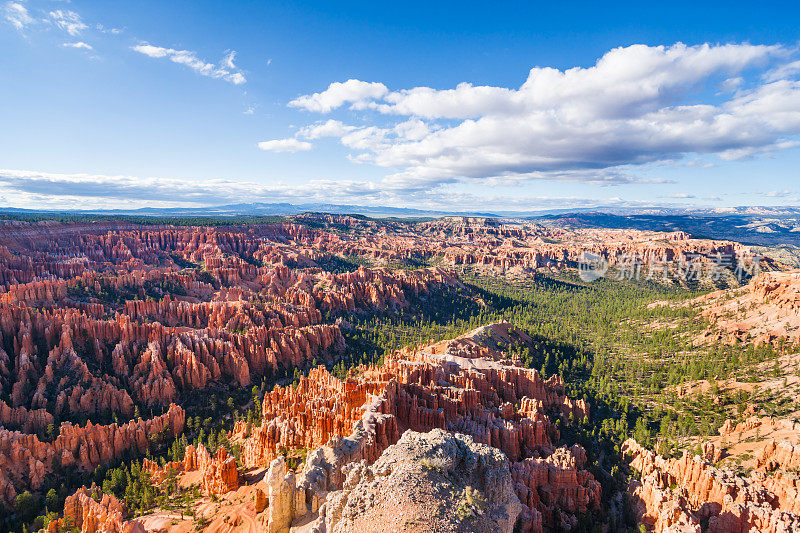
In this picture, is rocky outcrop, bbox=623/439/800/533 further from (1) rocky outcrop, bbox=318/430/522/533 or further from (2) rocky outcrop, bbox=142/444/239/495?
(2) rocky outcrop, bbox=142/444/239/495

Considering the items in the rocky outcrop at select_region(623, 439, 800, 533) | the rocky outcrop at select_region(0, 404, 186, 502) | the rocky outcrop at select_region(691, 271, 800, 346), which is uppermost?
the rocky outcrop at select_region(691, 271, 800, 346)

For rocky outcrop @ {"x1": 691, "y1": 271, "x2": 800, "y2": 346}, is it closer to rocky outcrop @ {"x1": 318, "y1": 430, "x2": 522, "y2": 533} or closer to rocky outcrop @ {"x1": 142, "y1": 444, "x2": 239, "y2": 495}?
rocky outcrop @ {"x1": 318, "y1": 430, "x2": 522, "y2": 533}

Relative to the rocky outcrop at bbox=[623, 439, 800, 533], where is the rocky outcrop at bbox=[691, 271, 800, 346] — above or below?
above

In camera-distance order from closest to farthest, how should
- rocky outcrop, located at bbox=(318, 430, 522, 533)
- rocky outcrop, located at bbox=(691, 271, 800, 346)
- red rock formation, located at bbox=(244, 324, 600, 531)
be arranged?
rocky outcrop, located at bbox=(318, 430, 522, 533)
red rock formation, located at bbox=(244, 324, 600, 531)
rocky outcrop, located at bbox=(691, 271, 800, 346)

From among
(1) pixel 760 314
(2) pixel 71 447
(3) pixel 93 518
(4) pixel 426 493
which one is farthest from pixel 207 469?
(1) pixel 760 314

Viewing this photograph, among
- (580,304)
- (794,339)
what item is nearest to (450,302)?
(580,304)

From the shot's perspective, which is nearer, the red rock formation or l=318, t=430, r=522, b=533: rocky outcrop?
l=318, t=430, r=522, b=533: rocky outcrop

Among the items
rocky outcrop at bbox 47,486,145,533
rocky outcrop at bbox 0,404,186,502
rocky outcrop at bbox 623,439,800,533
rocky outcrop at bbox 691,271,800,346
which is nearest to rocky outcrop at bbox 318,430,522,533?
rocky outcrop at bbox 623,439,800,533

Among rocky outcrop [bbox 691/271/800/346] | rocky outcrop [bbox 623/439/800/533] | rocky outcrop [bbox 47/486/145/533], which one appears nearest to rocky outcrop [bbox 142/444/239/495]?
rocky outcrop [bbox 47/486/145/533]

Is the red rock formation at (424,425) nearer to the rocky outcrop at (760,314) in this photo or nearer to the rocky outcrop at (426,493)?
the rocky outcrop at (426,493)

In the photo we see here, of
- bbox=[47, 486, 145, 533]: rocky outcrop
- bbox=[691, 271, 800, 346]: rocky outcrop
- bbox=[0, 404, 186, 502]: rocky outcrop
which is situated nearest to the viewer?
bbox=[47, 486, 145, 533]: rocky outcrop
